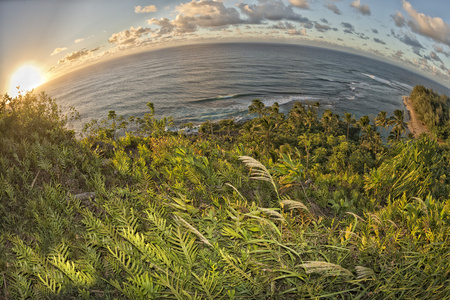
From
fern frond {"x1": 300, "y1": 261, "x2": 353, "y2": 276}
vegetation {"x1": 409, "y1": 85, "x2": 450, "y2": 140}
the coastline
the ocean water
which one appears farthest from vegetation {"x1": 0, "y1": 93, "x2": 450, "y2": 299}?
the coastline

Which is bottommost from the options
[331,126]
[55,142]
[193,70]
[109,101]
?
[331,126]

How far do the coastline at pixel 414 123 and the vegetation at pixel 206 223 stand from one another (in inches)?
3673

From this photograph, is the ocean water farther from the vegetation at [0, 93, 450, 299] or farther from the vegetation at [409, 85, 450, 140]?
the vegetation at [0, 93, 450, 299]

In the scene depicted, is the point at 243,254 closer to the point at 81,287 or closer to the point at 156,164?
the point at 81,287

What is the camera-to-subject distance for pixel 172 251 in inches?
63.9

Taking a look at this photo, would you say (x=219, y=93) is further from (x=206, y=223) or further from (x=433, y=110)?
(x=206, y=223)

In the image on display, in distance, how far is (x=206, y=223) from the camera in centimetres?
185

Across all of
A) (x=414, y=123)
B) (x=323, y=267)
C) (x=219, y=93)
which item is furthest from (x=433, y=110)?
(x=323, y=267)

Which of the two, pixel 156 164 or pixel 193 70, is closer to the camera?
pixel 156 164

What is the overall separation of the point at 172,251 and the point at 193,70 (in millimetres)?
138414

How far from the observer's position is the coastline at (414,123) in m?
79.9

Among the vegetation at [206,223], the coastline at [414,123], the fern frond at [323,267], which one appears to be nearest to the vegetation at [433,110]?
the coastline at [414,123]

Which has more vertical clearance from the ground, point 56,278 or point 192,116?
point 192,116

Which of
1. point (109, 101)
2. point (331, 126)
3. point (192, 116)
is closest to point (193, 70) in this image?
point (109, 101)
